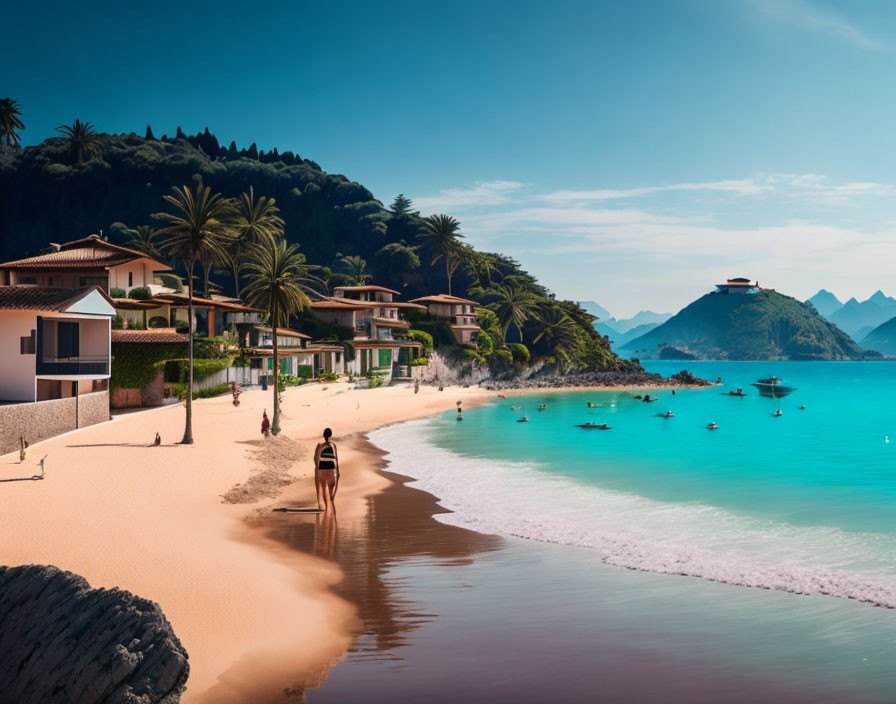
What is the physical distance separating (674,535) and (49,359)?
33113 millimetres

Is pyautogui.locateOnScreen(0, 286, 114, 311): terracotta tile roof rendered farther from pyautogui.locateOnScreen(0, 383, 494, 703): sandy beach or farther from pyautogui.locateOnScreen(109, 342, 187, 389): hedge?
pyautogui.locateOnScreen(109, 342, 187, 389): hedge

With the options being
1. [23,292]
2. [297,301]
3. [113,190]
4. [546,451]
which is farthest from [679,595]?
[113,190]

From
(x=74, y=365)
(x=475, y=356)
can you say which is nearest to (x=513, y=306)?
(x=475, y=356)

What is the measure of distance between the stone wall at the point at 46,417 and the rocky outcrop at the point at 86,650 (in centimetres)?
Result: 2364

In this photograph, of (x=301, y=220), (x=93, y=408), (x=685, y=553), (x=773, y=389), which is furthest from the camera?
→ (x=301, y=220)

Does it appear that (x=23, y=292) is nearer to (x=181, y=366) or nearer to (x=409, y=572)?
(x=181, y=366)

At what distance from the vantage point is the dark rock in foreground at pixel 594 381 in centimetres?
12031

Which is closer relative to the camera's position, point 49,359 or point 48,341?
point 49,359

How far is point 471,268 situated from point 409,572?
126 m

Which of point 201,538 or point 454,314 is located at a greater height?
point 454,314

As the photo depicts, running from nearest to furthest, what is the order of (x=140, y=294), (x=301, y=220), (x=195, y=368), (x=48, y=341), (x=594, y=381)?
(x=48, y=341), (x=195, y=368), (x=140, y=294), (x=594, y=381), (x=301, y=220)

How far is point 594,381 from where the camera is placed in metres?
131

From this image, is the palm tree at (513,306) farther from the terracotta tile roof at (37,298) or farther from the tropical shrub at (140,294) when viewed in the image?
the terracotta tile roof at (37,298)

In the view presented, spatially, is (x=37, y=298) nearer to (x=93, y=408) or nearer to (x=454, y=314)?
(x=93, y=408)
